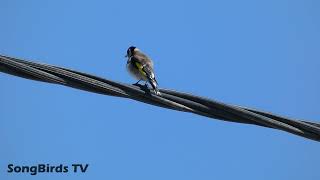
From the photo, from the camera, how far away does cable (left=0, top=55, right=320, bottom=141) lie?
237 inches

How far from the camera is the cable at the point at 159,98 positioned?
603cm

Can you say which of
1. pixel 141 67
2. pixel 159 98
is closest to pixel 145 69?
pixel 141 67

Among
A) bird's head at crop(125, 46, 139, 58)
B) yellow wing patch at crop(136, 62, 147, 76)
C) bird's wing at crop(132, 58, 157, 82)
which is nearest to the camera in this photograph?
bird's wing at crop(132, 58, 157, 82)

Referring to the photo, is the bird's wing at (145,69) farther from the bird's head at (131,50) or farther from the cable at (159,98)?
the cable at (159,98)

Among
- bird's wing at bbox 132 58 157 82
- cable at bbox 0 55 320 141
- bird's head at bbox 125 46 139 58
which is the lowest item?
cable at bbox 0 55 320 141

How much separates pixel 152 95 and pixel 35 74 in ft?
3.43

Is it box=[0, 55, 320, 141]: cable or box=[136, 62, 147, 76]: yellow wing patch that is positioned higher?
box=[136, 62, 147, 76]: yellow wing patch

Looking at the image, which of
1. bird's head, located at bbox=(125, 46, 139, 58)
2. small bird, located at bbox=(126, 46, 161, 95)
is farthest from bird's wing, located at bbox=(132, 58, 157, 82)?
bird's head, located at bbox=(125, 46, 139, 58)

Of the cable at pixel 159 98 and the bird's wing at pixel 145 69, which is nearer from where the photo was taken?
the cable at pixel 159 98

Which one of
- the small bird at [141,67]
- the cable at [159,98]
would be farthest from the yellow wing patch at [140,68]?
the cable at [159,98]

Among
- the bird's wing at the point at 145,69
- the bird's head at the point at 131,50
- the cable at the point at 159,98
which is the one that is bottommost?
the cable at the point at 159,98

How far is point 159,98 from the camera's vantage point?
6.27 meters

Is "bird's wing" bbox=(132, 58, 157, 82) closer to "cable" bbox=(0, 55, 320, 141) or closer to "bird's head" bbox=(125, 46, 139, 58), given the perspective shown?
"bird's head" bbox=(125, 46, 139, 58)

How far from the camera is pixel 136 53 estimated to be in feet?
38.4
